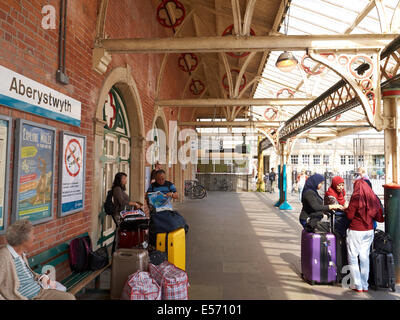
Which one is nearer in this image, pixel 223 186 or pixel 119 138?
pixel 119 138

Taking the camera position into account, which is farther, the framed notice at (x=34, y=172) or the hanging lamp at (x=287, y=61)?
the hanging lamp at (x=287, y=61)

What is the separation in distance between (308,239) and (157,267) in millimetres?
Result: 2191

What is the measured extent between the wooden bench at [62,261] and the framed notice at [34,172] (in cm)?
39

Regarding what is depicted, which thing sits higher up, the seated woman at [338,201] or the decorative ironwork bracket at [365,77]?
the decorative ironwork bracket at [365,77]

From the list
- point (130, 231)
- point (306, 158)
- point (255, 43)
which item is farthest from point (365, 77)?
→ point (306, 158)

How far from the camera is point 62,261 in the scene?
3.33 m

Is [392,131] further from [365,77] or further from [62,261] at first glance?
[62,261]

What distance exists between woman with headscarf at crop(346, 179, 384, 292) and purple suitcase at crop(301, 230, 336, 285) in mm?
232

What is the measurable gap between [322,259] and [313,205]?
2.46 ft

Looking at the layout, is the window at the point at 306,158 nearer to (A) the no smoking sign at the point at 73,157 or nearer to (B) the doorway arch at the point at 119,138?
(B) the doorway arch at the point at 119,138

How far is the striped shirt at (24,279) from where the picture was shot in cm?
202

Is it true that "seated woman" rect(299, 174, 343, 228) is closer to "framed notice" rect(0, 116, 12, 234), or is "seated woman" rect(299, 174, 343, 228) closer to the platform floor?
the platform floor

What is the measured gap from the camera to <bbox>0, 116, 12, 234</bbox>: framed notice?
2.41 meters
